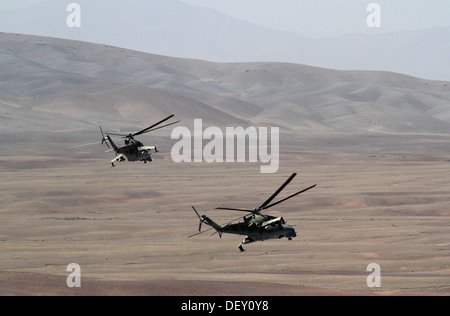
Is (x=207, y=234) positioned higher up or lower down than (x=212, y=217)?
lower down

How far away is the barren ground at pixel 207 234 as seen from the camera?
3850cm

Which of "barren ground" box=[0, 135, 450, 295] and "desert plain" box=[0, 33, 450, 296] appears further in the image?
"desert plain" box=[0, 33, 450, 296]

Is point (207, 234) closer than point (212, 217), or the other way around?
point (207, 234)

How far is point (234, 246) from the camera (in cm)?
5225

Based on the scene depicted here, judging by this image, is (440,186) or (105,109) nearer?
(440,186)

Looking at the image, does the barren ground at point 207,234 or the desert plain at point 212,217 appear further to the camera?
the desert plain at point 212,217

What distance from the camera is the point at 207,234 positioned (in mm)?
58344

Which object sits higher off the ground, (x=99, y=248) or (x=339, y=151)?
(x=339, y=151)

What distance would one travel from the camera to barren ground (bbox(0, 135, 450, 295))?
38500 mm

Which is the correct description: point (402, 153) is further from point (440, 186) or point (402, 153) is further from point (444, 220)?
point (444, 220)
